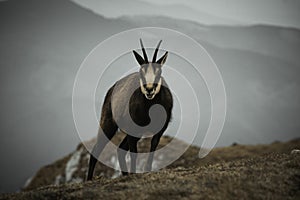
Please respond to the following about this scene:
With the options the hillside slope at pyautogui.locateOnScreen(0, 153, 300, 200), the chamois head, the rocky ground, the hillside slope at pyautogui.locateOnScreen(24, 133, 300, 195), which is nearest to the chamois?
the chamois head

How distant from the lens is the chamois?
954cm

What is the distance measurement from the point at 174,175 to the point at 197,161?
2375 centimetres

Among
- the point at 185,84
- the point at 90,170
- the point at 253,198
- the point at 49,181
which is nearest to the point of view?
the point at 253,198

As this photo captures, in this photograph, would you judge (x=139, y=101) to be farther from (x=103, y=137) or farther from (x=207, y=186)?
(x=207, y=186)

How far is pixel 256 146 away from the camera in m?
37.4

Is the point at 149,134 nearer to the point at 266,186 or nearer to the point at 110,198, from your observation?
the point at 110,198

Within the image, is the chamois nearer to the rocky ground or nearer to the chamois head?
the chamois head

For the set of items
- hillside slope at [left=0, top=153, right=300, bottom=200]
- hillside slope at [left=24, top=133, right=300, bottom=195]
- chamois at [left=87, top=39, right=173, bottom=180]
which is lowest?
hillside slope at [left=24, top=133, right=300, bottom=195]

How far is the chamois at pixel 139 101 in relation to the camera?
376 inches

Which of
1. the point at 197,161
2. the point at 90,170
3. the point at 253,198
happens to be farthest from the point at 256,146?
the point at 253,198

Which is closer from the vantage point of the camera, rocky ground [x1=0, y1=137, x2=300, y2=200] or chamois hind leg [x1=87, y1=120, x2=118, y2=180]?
rocky ground [x1=0, y1=137, x2=300, y2=200]

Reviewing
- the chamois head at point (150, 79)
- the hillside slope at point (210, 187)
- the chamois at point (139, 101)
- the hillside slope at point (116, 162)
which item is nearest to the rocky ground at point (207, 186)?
the hillside slope at point (210, 187)

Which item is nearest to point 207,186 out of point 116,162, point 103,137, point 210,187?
point 210,187

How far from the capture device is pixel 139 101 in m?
9.87
